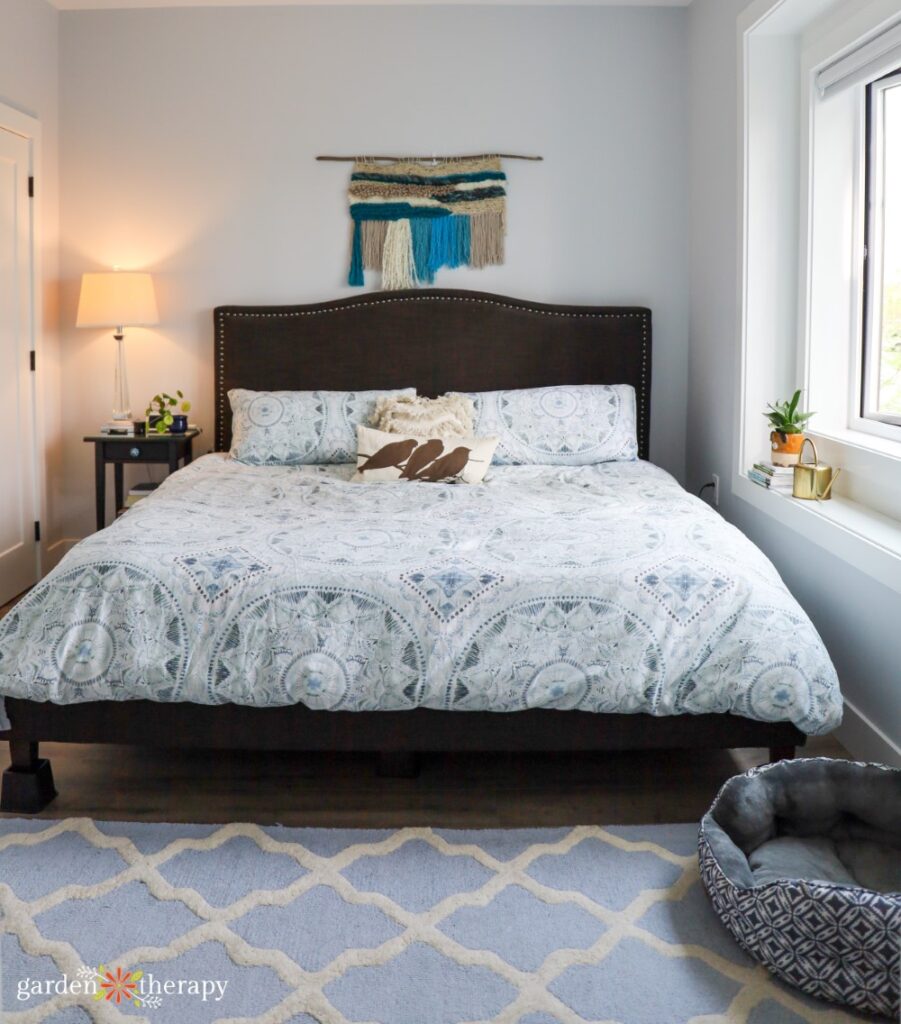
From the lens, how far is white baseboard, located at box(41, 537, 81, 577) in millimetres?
4410

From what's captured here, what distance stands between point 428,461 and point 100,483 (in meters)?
1.57

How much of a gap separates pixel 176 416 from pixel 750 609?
2807 mm

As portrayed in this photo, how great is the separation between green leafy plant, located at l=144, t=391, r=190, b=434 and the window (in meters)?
2.79

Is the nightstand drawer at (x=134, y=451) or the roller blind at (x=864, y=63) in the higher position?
the roller blind at (x=864, y=63)

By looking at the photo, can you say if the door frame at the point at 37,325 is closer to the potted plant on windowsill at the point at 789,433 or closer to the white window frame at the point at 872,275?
the potted plant on windowsill at the point at 789,433

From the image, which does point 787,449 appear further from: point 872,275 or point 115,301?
point 115,301

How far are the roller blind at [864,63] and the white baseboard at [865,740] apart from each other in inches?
72.9

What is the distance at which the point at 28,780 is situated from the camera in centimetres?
236

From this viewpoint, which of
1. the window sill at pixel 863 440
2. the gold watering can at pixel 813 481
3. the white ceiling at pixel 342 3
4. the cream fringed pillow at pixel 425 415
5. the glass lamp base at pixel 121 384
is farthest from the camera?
the glass lamp base at pixel 121 384

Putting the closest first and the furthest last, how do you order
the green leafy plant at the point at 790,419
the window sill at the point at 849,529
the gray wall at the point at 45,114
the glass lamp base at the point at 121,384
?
the window sill at the point at 849,529 < the green leafy plant at the point at 790,419 < the gray wall at the point at 45,114 < the glass lamp base at the point at 121,384

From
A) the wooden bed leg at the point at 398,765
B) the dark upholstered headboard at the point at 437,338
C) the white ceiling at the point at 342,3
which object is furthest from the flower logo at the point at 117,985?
the white ceiling at the point at 342,3

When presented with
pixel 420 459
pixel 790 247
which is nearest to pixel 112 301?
pixel 420 459

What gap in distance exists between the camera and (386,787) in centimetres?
249

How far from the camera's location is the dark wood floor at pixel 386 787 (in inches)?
92.4
